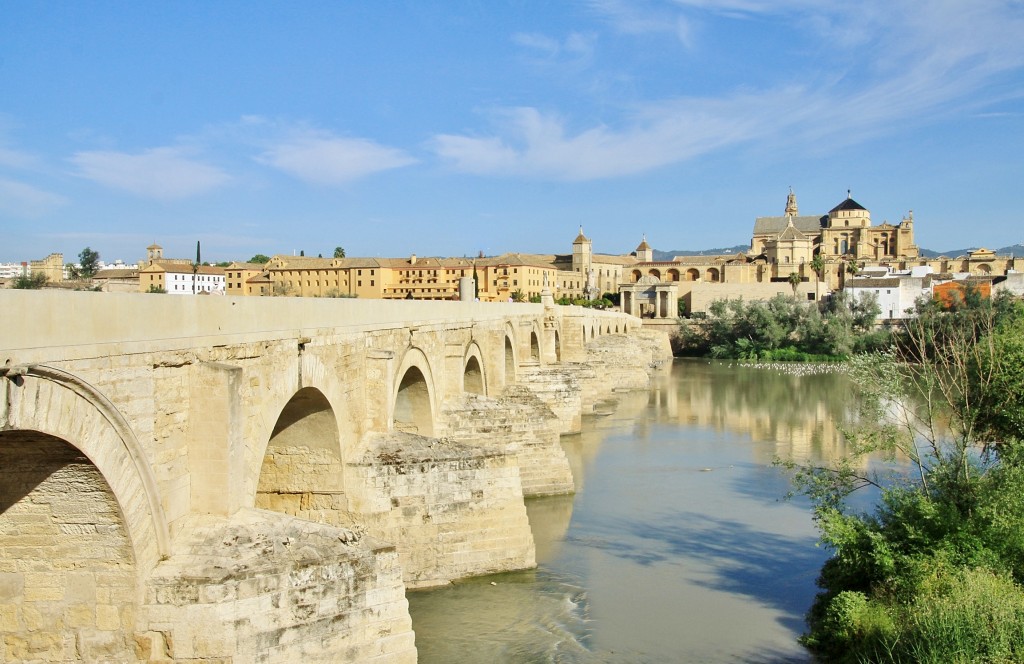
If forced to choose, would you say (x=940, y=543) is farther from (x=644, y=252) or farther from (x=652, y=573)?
(x=644, y=252)

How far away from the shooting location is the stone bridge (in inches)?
211

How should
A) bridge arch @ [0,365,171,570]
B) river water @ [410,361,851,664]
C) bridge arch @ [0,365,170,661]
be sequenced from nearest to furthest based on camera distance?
bridge arch @ [0,365,171,570] < bridge arch @ [0,365,170,661] < river water @ [410,361,851,664]

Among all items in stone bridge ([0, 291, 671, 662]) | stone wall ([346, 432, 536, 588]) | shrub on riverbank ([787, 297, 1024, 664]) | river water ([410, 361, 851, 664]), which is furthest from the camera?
stone wall ([346, 432, 536, 588])

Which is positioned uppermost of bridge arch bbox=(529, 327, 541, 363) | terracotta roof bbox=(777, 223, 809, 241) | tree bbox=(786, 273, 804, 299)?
terracotta roof bbox=(777, 223, 809, 241)

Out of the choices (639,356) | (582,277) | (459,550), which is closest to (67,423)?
(459,550)

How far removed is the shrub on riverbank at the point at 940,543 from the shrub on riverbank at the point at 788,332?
3726cm

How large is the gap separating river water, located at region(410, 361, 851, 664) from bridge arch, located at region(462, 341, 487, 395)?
2686mm

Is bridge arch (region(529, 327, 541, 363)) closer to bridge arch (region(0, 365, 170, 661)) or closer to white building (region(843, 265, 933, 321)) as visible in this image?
bridge arch (region(0, 365, 170, 661))

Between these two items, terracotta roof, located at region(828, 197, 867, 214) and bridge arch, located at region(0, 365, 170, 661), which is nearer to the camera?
bridge arch, located at region(0, 365, 170, 661)

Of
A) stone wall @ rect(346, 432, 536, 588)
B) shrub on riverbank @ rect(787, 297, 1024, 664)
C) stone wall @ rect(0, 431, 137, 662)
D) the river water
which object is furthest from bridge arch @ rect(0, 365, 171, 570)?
shrub on riverbank @ rect(787, 297, 1024, 664)

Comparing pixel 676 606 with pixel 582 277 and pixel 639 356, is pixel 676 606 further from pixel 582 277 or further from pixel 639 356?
pixel 582 277

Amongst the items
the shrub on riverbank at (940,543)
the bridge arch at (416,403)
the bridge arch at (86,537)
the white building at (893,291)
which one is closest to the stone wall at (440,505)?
the bridge arch at (416,403)

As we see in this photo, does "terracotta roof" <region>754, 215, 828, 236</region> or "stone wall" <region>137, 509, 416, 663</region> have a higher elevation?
"terracotta roof" <region>754, 215, 828, 236</region>

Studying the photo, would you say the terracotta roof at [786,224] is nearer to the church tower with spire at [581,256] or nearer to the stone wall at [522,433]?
the church tower with spire at [581,256]
